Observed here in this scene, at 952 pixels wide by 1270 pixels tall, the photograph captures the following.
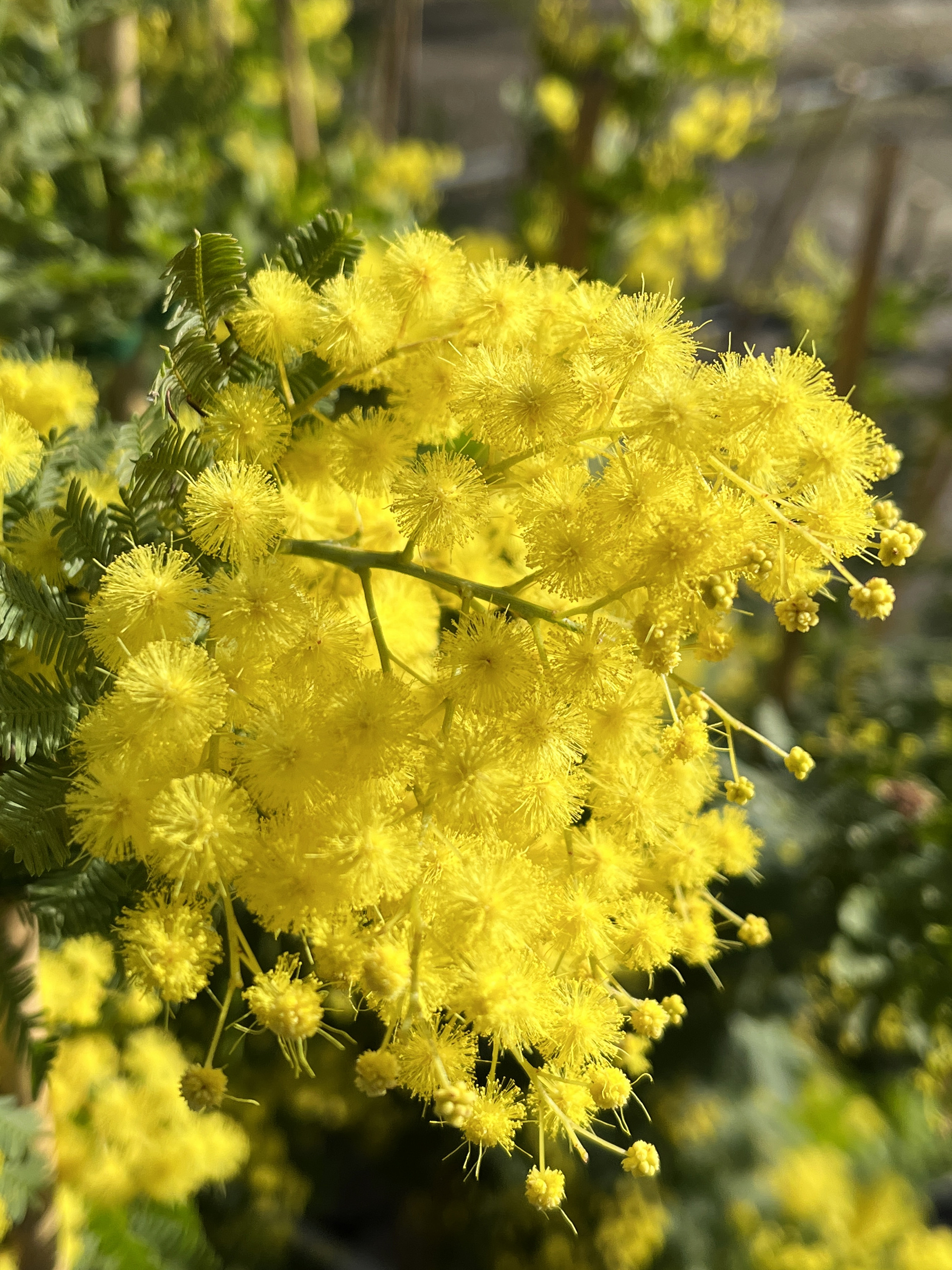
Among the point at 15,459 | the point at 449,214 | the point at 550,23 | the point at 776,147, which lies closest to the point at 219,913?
the point at 15,459

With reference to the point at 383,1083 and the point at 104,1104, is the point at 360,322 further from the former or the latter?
the point at 104,1104

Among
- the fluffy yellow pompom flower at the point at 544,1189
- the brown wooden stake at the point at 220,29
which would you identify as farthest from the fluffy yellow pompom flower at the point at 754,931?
the brown wooden stake at the point at 220,29

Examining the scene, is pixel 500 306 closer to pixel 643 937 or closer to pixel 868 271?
pixel 643 937

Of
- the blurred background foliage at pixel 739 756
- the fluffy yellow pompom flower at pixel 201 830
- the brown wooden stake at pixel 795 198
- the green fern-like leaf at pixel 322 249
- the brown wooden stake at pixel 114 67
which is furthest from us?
the brown wooden stake at pixel 795 198

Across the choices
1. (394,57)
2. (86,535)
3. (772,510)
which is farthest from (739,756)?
(394,57)

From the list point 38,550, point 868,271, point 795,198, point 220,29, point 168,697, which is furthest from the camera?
point 795,198

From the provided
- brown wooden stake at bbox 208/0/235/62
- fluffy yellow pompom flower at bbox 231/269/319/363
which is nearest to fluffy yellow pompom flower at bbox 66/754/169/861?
fluffy yellow pompom flower at bbox 231/269/319/363

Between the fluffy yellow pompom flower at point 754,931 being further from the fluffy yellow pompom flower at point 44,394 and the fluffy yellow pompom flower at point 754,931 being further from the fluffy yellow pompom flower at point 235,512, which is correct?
the fluffy yellow pompom flower at point 44,394
